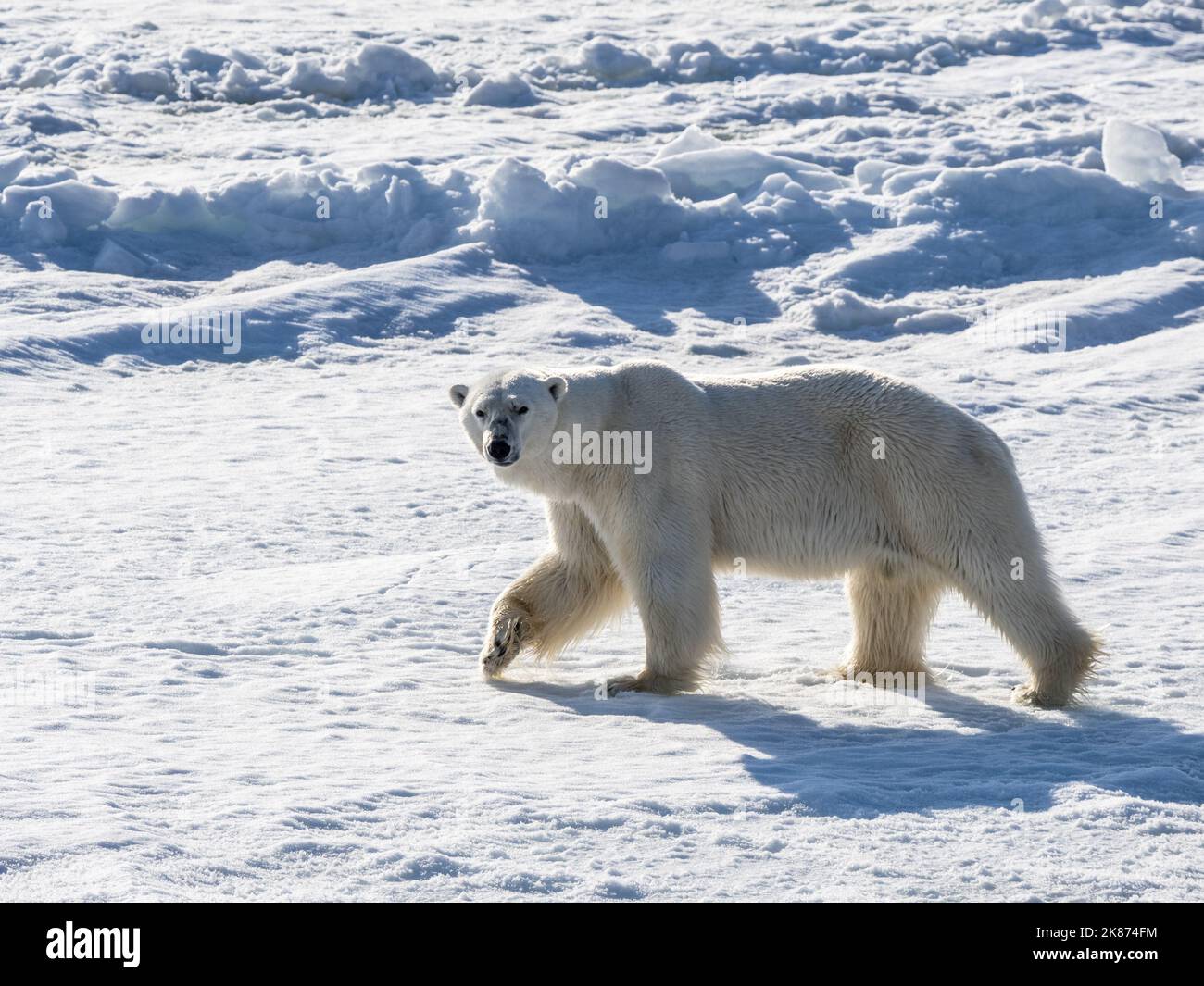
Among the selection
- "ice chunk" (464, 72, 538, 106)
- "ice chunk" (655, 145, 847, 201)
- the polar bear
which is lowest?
the polar bear

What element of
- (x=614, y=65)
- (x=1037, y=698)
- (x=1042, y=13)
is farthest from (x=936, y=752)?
(x=1042, y=13)

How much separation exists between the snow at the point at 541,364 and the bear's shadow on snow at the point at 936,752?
21mm

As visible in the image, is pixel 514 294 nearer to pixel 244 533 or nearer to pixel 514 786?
pixel 244 533

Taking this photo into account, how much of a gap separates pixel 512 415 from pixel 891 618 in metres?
1.58

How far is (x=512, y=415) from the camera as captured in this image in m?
5.33

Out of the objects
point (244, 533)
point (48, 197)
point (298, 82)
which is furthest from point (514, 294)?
point (298, 82)

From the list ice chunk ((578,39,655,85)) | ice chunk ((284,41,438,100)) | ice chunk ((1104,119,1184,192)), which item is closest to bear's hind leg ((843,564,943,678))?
ice chunk ((1104,119,1184,192))

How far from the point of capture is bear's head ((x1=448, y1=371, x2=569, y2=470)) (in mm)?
5254

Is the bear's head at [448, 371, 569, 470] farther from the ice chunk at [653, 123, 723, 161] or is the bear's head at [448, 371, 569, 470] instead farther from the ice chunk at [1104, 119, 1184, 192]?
the ice chunk at [1104, 119, 1184, 192]

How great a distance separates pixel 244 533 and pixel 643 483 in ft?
8.67

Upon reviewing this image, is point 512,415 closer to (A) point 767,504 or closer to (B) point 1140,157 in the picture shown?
(A) point 767,504

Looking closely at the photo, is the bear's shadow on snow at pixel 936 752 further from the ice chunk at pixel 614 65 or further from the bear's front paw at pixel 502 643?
the ice chunk at pixel 614 65

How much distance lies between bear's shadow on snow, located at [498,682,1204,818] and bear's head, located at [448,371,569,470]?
0.89 m

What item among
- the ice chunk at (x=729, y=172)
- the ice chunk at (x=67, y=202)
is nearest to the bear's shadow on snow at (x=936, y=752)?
the ice chunk at (x=67, y=202)
